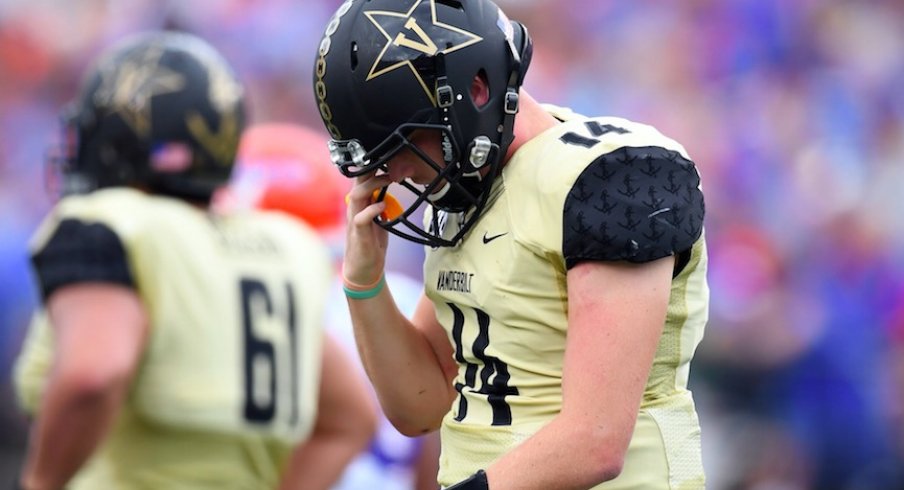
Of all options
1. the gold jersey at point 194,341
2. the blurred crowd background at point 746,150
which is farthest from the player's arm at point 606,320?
the blurred crowd background at point 746,150

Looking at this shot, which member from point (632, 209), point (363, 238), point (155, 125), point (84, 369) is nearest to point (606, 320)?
point (632, 209)

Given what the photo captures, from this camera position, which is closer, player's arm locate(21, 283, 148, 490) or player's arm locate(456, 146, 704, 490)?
player's arm locate(456, 146, 704, 490)

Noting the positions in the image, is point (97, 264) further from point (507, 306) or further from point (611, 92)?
point (611, 92)

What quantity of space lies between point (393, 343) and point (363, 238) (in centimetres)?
24

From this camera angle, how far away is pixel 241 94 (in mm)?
4016

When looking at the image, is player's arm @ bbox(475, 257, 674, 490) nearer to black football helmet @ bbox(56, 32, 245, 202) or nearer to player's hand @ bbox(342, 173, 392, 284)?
player's hand @ bbox(342, 173, 392, 284)

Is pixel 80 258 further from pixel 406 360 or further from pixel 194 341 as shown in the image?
pixel 406 360

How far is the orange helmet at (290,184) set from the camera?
5223mm

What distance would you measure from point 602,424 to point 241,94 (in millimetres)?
2004

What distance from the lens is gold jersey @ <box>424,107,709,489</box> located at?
2408mm

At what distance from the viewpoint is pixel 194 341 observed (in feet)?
11.7

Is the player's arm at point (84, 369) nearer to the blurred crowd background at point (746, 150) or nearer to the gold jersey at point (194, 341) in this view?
the gold jersey at point (194, 341)

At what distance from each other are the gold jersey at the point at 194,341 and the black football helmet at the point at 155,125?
0.10 metres

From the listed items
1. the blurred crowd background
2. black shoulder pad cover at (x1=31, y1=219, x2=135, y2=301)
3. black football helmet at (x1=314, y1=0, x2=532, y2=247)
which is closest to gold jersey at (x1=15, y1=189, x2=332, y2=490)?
black shoulder pad cover at (x1=31, y1=219, x2=135, y2=301)
